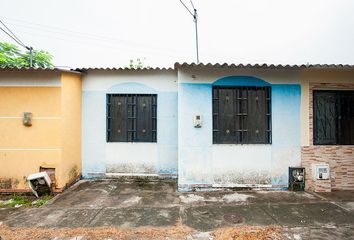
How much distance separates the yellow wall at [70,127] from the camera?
567 cm

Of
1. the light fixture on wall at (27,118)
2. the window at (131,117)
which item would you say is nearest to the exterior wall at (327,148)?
the window at (131,117)

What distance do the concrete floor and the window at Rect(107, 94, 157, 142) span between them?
1731 mm

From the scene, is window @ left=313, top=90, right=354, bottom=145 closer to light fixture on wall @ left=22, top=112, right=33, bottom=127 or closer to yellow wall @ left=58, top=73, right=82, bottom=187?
yellow wall @ left=58, top=73, right=82, bottom=187

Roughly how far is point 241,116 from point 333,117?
2.55 m

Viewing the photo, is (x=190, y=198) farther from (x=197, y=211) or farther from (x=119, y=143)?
(x=119, y=143)

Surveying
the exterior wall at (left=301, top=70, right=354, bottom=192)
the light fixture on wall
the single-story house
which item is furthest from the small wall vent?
the light fixture on wall

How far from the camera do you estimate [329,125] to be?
5848mm

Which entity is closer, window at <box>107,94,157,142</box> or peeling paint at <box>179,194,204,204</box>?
peeling paint at <box>179,194,204,204</box>

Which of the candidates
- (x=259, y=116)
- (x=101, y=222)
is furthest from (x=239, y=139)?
(x=101, y=222)

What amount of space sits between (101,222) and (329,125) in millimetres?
6138

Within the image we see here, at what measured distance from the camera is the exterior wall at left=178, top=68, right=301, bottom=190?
18.4ft

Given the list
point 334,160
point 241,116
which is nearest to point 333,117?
point 334,160

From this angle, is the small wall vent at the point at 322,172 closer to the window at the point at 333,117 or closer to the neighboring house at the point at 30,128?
the window at the point at 333,117

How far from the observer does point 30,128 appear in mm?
5594
